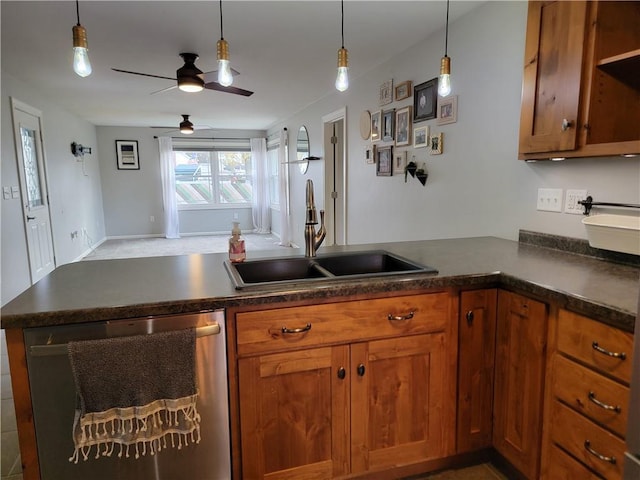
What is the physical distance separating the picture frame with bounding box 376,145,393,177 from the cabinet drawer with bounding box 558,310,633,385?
2.42 meters

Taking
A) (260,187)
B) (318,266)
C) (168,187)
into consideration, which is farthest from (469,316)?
(168,187)

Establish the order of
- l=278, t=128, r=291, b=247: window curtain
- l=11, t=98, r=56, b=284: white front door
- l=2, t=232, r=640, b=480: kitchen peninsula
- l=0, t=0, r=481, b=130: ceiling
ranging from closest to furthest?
l=2, t=232, r=640, b=480: kitchen peninsula < l=0, t=0, r=481, b=130: ceiling < l=11, t=98, r=56, b=284: white front door < l=278, t=128, r=291, b=247: window curtain

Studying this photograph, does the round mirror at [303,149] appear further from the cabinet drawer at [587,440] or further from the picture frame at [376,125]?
the cabinet drawer at [587,440]

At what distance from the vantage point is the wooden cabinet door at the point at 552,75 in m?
1.61

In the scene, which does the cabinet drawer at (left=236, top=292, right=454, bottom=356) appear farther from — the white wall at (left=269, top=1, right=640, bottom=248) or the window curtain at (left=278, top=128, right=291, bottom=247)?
the window curtain at (left=278, top=128, right=291, bottom=247)

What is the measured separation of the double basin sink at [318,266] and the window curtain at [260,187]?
6990mm

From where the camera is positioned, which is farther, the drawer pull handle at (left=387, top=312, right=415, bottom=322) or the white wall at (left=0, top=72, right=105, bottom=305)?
the white wall at (left=0, top=72, right=105, bottom=305)

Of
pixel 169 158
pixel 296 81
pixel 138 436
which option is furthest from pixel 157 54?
pixel 169 158

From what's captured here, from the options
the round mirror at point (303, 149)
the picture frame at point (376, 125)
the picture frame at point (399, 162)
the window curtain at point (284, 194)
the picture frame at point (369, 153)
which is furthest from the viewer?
the window curtain at point (284, 194)

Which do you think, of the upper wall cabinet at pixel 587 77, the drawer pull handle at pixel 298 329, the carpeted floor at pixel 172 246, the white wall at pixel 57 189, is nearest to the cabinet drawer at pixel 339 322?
the drawer pull handle at pixel 298 329

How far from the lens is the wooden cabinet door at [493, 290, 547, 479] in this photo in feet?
4.65

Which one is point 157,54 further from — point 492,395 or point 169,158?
point 169,158

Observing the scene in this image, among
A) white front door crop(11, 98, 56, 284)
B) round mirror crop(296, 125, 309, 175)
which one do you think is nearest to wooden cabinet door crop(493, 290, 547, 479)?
round mirror crop(296, 125, 309, 175)

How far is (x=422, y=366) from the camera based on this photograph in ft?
5.19
